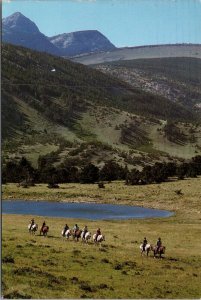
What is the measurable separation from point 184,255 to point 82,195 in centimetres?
4978

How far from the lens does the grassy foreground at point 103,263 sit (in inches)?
1362

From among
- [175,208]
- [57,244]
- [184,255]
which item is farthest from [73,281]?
[175,208]

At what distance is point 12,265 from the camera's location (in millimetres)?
37250

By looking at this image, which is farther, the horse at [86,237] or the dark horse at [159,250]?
the horse at [86,237]

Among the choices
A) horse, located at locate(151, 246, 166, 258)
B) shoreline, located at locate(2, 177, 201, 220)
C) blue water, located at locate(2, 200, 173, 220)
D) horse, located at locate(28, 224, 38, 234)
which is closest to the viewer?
horse, located at locate(151, 246, 166, 258)

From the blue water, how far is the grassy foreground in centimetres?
811

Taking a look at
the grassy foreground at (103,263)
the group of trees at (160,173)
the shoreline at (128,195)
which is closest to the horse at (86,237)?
the grassy foreground at (103,263)

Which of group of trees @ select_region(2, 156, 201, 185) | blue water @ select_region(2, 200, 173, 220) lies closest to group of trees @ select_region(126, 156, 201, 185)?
group of trees @ select_region(2, 156, 201, 185)

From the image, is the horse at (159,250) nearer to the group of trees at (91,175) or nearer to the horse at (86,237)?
the horse at (86,237)

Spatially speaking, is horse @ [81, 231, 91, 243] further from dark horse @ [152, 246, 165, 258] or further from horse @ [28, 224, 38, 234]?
dark horse @ [152, 246, 165, 258]

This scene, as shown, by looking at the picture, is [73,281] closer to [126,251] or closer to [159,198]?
[126,251]

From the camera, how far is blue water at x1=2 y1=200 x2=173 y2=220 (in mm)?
79062

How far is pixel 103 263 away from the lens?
41219mm

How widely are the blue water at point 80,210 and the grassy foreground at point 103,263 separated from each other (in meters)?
8.11
